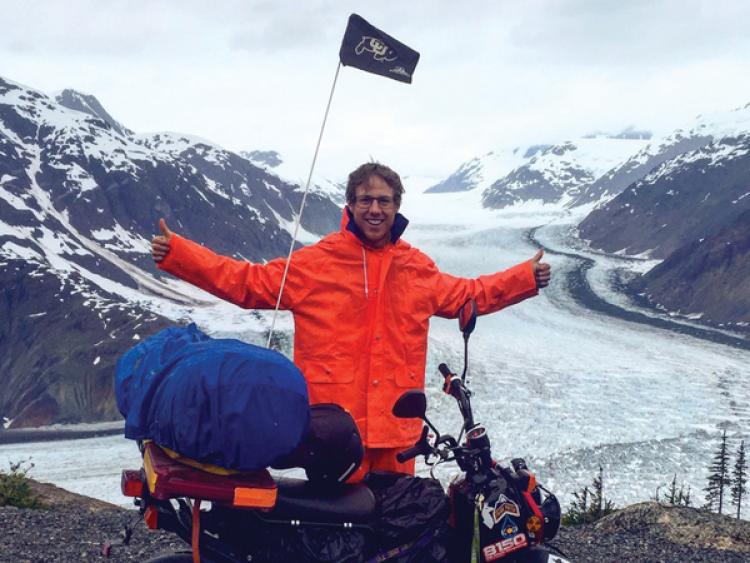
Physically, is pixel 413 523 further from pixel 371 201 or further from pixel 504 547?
pixel 371 201

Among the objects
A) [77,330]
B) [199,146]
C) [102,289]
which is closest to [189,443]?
[77,330]

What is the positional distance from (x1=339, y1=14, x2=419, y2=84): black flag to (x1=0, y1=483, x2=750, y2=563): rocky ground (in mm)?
4395

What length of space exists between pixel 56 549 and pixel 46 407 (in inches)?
1874

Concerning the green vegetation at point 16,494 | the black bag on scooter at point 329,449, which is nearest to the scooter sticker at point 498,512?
the black bag on scooter at point 329,449

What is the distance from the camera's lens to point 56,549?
6.35 meters

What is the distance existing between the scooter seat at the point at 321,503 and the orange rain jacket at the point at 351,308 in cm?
70

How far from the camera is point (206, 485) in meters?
2.89

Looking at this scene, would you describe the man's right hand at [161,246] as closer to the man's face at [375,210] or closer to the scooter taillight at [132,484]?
the man's face at [375,210]

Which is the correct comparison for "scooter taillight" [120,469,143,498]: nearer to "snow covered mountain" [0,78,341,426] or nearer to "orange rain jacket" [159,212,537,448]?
"orange rain jacket" [159,212,537,448]

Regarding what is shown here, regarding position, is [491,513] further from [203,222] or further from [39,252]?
[203,222]

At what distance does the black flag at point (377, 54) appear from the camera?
5.36 meters

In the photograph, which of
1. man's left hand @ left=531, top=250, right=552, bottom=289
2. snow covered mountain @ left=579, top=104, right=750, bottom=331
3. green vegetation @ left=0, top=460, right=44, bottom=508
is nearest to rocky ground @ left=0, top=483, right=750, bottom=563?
green vegetation @ left=0, top=460, right=44, bottom=508

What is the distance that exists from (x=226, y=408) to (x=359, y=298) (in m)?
1.40

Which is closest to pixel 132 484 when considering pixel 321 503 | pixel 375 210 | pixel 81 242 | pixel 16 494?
pixel 321 503
